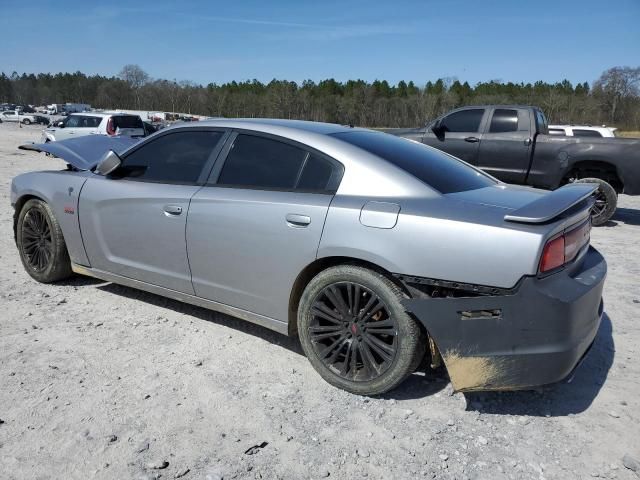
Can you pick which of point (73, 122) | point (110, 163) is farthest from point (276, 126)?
point (73, 122)

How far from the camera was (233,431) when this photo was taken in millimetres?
2627

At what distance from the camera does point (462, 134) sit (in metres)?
9.95

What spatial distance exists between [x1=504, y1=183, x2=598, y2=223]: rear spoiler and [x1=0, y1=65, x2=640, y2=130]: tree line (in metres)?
59.1

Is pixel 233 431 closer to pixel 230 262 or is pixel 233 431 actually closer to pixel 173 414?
pixel 173 414

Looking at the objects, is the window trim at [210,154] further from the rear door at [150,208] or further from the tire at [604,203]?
the tire at [604,203]

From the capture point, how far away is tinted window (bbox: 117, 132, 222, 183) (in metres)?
3.71

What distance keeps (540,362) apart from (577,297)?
1.23 feet

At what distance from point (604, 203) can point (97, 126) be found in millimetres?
17551

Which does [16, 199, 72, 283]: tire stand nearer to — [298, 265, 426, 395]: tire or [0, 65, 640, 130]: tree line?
[298, 265, 426, 395]: tire

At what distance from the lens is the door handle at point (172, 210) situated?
142 inches


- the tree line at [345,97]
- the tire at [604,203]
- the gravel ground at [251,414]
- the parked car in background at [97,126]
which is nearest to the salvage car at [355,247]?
the gravel ground at [251,414]


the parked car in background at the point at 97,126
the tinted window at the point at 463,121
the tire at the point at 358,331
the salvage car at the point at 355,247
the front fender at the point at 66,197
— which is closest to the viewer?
the salvage car at the point at 355,247

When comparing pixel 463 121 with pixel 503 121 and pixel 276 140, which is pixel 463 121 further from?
pixel 276 140

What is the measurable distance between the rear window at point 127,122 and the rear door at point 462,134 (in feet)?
44.2
